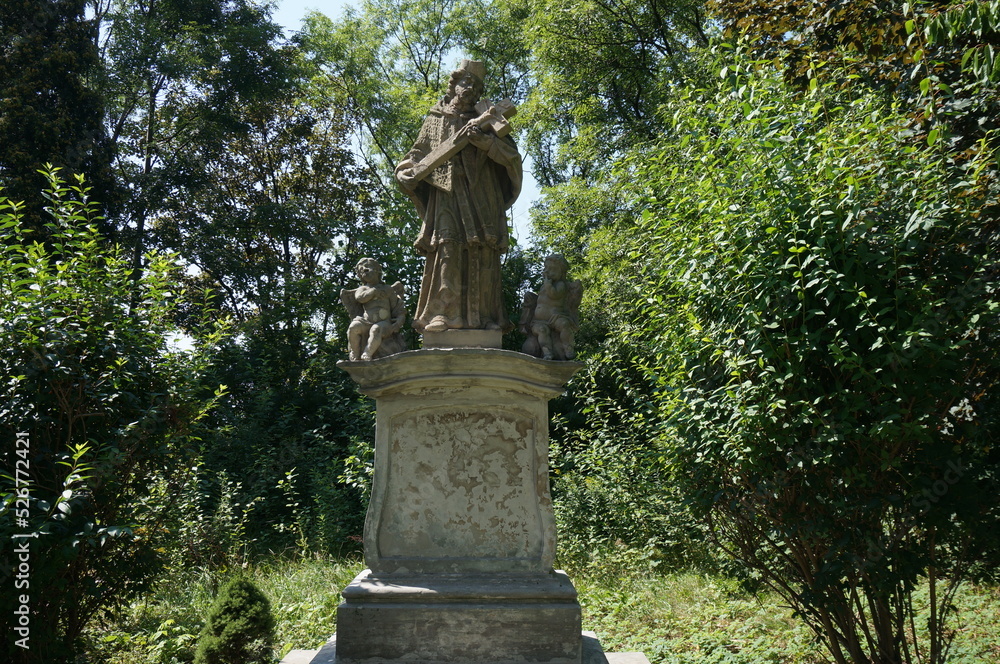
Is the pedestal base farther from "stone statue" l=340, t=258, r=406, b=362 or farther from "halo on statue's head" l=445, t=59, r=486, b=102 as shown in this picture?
"halo on statue's head" l=445, t=59, r=486, b=102

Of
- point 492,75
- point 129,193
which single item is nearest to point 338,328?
point 129,193

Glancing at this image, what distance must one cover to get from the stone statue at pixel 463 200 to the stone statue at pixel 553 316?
9.0 inches

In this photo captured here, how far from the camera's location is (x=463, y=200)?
5398 millimetres

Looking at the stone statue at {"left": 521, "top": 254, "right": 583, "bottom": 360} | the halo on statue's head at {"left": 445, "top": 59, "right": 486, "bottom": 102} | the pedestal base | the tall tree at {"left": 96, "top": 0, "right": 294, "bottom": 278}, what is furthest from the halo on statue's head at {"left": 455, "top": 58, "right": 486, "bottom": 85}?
the tall tree at {"left": 96, "top": 0, "right": 294, "bottom": 278}

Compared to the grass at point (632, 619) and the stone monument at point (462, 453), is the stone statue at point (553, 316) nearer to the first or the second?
the stone monument at point (462, 453)

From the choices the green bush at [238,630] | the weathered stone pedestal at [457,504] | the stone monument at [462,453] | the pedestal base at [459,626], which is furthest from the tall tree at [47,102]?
the pedestal base at [459,626]

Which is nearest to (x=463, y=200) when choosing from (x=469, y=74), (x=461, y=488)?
(x=469, y=74)

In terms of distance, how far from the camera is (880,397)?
445 cm

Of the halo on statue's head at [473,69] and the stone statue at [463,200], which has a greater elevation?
the halo on statue's head at [473,69]

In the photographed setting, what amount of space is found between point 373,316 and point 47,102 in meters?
10.6

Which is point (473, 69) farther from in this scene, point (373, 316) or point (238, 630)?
point (238, 630)

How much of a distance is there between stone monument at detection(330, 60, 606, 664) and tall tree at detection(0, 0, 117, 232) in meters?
8.84

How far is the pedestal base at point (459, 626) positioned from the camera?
4594 mm

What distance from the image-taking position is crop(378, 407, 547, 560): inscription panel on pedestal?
496 cm
